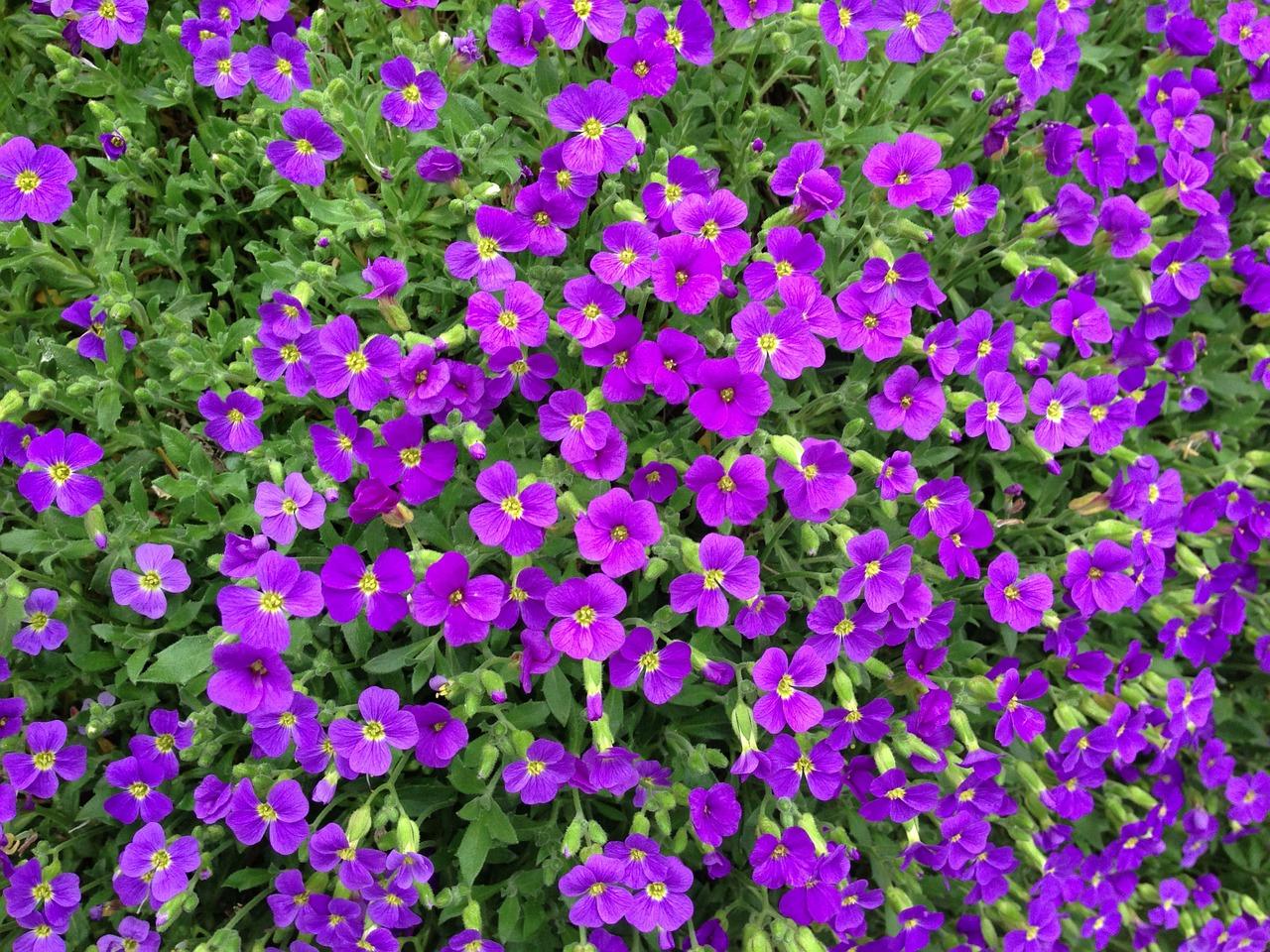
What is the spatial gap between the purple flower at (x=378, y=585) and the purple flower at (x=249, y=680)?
197 millimetres

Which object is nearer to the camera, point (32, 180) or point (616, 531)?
point (616, 531)

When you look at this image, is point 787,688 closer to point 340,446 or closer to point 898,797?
point 898,797

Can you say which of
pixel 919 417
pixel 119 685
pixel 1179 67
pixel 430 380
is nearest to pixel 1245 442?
pixel 1179 67

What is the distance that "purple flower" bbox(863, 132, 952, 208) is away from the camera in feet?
9.17

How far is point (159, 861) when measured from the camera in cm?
268

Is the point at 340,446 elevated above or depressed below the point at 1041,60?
below

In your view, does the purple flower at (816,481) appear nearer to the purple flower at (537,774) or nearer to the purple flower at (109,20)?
the purple flower at (537,774)

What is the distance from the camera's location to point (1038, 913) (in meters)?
3.36

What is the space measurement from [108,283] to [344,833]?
5.87ft

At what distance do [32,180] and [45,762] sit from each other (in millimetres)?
1649

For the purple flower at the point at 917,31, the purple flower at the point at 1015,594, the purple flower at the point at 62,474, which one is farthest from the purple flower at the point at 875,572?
Answer: the purple flower at the point at 62,474

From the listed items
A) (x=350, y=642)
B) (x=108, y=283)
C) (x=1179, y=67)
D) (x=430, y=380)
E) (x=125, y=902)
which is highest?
(x=1179, y=67)

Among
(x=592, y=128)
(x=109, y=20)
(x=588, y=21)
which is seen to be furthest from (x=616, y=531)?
Result: (x=109, y=20)

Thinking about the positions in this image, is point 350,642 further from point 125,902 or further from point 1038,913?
point 1038,913
